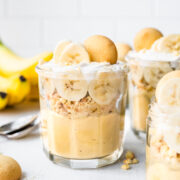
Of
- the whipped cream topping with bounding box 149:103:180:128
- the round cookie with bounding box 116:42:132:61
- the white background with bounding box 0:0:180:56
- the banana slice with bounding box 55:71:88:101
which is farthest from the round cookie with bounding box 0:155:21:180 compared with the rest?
the white background with bounding box 0:0:180:56

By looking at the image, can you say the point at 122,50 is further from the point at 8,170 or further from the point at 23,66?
the point at 8,170

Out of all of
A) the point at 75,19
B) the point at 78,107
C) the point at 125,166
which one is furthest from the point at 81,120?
the point at 75,19

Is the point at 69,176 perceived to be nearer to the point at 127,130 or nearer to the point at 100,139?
the point at 100,139

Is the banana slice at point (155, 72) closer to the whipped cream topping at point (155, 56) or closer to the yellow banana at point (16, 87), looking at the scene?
the whipped cream topping at point (155, 56)

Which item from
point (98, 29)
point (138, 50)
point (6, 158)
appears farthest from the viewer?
point (98, 29)

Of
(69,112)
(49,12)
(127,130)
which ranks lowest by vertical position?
(127,130)

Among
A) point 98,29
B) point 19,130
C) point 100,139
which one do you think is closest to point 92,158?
point 100,139

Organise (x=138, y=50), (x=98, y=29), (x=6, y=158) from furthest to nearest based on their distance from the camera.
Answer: (x=98, y=29)
(x=138, y=50)
(x=6, y=158)

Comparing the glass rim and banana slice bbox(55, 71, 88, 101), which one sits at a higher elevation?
the glass rim

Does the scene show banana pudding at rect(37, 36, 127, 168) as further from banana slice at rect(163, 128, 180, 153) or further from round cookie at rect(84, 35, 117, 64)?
banana slice at rect(163, 128, 180, 153)
